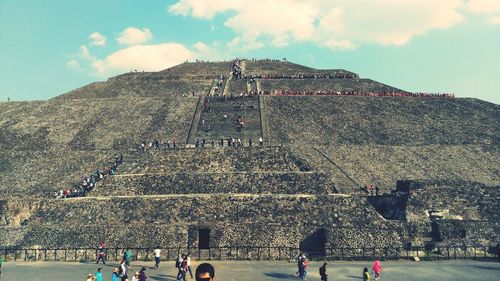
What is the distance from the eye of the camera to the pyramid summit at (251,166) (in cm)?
1930

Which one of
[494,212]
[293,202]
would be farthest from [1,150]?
[494,212]

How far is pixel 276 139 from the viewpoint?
35062 mm

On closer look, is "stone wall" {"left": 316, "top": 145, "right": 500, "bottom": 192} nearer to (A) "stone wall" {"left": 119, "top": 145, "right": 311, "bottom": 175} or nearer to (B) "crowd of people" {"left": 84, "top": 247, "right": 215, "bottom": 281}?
(A) "stone wall" {"left": 119, "top": 145, "right": 311, "bottom": 175}

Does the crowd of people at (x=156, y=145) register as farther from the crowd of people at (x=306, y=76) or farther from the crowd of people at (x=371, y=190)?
the crowd of people at (x=306, y=76)

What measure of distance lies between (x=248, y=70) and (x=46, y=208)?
4345 centimetres

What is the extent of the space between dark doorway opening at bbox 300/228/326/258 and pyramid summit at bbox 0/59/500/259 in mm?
43

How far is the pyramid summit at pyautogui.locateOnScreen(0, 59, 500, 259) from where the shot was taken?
19.3 meters

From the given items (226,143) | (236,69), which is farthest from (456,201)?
(236,69)

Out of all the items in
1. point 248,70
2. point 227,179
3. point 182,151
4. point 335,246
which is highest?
point 248,70

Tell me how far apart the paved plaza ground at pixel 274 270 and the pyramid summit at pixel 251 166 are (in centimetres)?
122

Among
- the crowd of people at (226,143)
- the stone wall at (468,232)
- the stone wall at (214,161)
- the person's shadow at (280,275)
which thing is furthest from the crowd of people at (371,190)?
the person's shadow at (280,275)

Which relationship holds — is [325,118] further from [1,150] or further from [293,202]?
[1,150]

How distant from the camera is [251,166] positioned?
81.8ft

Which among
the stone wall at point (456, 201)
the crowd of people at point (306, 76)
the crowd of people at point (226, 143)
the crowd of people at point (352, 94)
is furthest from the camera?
the crowd of people at point (306, 76)
